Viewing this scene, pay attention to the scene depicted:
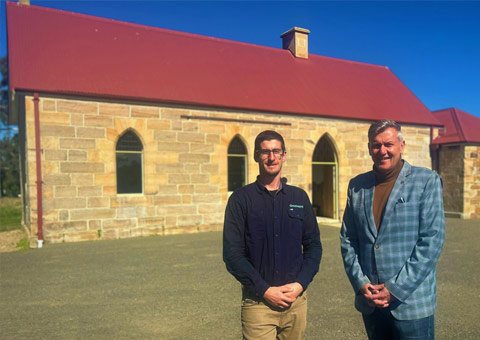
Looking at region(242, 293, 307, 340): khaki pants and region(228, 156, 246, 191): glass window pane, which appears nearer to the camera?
region(242, 293, 307, 340): khaki pants

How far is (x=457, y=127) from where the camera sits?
16.3m

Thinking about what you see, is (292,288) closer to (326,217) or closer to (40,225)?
(40,225)

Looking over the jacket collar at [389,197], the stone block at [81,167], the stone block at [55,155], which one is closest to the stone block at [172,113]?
the stone block at [81,167]

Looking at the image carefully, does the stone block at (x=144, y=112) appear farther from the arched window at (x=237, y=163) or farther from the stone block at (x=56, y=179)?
the arched window at (x=237, y=163)

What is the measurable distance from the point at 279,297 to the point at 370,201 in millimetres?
836

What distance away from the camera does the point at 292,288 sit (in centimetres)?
233

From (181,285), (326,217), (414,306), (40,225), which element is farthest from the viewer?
(326,217)

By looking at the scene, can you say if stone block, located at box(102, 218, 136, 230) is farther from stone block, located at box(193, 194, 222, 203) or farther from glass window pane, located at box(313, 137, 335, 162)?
glass window pane, located at box(313, 137, 335, 162)

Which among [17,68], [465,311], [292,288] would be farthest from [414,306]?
[17,68]

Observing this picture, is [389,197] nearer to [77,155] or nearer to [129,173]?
[77,155]

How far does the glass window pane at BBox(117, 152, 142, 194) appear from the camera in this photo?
35.0 feet

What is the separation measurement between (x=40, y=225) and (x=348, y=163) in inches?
408

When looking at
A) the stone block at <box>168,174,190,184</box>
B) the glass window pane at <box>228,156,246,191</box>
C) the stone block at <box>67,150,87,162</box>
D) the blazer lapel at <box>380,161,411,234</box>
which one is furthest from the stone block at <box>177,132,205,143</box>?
the blazer lapel at <box>380,161,411,234</box>

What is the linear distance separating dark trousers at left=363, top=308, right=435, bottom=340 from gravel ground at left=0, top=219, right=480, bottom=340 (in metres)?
1.55
